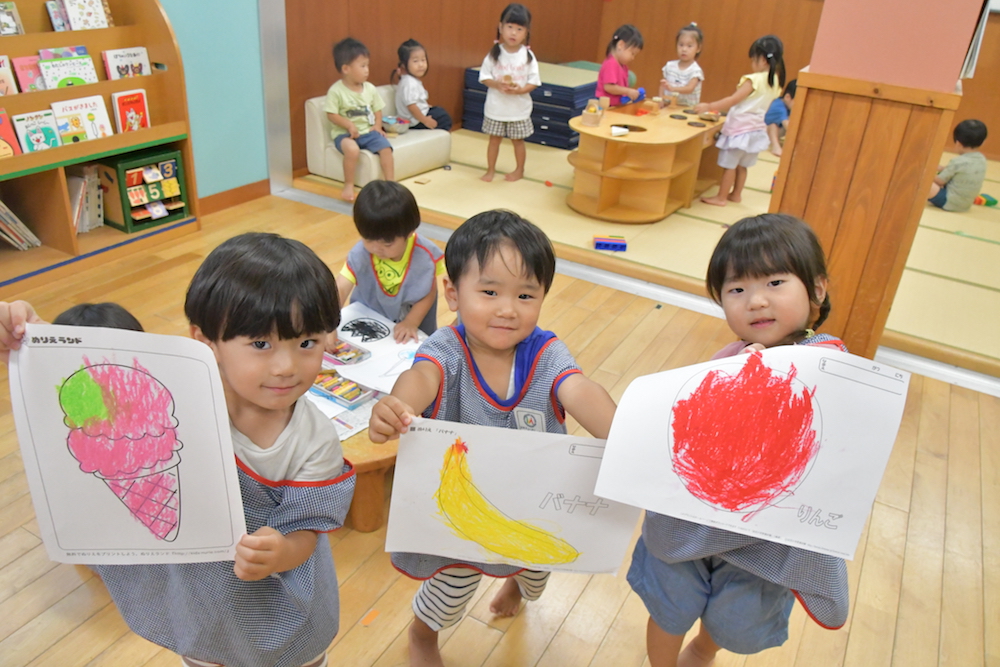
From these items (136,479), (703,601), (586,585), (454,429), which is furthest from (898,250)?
(136,479)

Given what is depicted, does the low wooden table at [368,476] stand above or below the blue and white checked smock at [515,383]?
below

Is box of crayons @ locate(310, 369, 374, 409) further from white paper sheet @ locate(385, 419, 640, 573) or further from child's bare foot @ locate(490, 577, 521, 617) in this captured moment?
white paper sheet @ locate(385, 419, 640, 573)

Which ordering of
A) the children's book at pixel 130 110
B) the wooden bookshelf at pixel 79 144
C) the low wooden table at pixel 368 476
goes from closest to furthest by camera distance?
the low wooden table at pixel 368 476 < the wooden bookshelf at pixel 79 144 < the children's book at pixel 130 110

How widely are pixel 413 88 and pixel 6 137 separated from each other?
7.91 feet

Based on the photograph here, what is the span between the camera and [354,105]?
4172 millimetres

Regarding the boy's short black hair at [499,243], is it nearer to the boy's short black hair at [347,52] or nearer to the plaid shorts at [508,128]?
the boy's short black hair at [347,52]

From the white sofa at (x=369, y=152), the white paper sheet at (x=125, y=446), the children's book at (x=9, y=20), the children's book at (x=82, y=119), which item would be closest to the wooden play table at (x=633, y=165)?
the white sofa at (x=369, y=152)

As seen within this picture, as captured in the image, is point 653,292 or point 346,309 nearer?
point 346,309

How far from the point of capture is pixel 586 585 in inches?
70.7

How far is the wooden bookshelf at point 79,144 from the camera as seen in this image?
288 cm

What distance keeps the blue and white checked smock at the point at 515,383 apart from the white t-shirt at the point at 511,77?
3522mm

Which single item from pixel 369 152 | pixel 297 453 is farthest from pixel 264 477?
pixel 369 152

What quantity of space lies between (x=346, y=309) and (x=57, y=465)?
4.42 feet

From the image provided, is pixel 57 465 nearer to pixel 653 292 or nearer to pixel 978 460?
pixel 978 460
